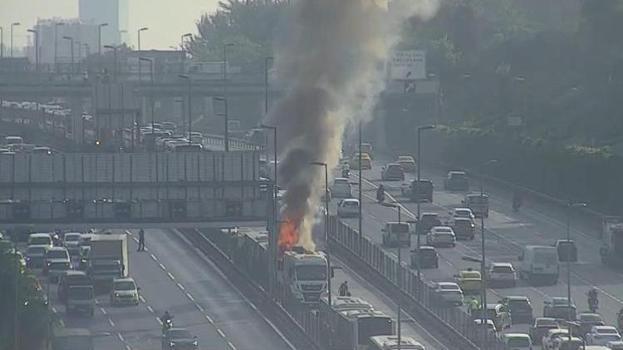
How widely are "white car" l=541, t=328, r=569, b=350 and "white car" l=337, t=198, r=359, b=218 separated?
3397 centimetres

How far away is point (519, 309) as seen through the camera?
221ft

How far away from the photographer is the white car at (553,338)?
58.0 metres

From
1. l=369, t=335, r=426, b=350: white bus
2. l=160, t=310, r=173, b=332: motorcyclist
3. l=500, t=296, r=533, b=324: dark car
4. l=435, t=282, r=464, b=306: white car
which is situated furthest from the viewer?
l=435, t=282, r=464, b=306: white car

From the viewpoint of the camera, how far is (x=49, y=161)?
257 ft

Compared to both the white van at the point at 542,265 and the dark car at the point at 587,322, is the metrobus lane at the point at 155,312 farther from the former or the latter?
the white van at the point at 542,265

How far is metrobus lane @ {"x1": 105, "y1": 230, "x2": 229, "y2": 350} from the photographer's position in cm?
6412

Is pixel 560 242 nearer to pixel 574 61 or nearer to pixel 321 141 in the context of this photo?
pixel 321 141

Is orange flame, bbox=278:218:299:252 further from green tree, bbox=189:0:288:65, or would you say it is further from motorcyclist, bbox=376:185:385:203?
green tree, bbox=189:0:288:65

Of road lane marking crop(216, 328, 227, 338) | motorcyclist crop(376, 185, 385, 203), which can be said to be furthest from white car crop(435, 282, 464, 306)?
motorcyclist crop(376, 185, 385, 203)

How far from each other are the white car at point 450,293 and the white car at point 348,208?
23305 millimetres

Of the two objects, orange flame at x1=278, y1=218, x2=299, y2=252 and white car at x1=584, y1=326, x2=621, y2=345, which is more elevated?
orange flame at x1=278, y1=218, x2=299, y2=252

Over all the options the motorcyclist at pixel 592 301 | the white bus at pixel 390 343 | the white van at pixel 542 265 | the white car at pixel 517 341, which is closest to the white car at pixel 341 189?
the white van at pixel 542 265

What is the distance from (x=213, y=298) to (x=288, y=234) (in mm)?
4614

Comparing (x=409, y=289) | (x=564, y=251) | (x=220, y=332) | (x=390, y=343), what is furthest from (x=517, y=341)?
(x=564, y=251)
